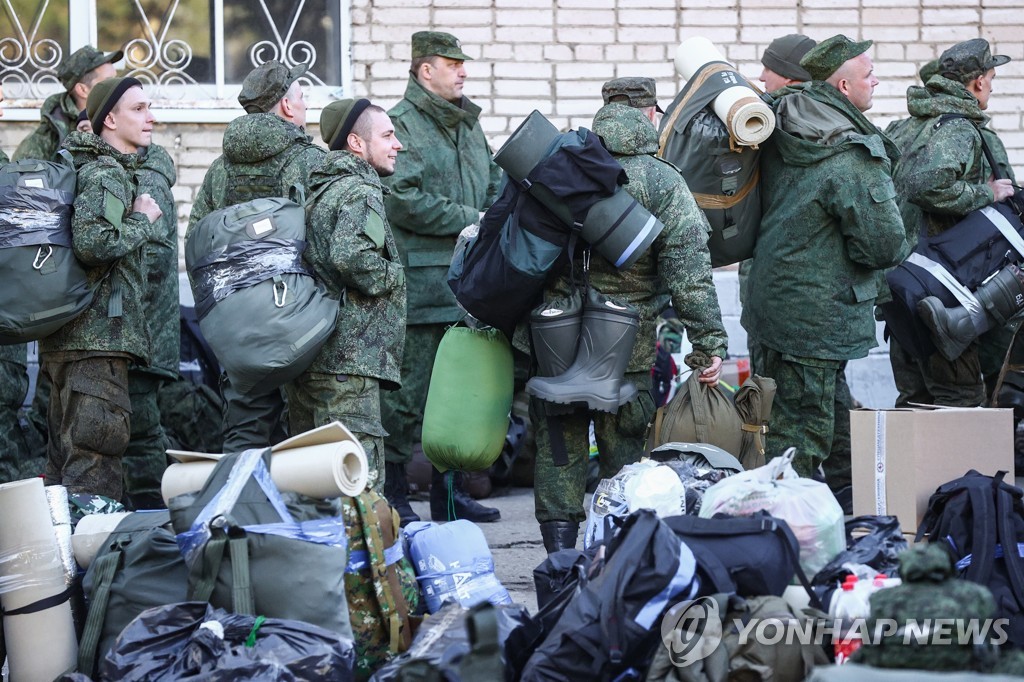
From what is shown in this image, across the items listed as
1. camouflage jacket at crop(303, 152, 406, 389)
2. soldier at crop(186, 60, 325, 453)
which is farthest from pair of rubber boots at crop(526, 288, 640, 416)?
soldier at crop(186, 60, 325, 453)

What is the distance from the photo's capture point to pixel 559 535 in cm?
567

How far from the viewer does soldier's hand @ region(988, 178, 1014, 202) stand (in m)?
7.12

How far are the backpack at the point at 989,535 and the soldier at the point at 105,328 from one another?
356 cm

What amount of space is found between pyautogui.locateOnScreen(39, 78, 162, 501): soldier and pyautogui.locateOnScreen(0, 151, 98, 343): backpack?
68 millimetres

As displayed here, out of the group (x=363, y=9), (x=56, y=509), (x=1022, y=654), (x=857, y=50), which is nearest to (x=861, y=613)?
(x=1022, y=654)

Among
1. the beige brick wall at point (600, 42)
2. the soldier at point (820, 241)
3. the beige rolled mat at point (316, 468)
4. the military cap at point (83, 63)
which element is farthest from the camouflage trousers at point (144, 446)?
the soldier at point (820, 241)

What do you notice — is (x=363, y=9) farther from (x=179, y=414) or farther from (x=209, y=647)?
(x=209, y=647)

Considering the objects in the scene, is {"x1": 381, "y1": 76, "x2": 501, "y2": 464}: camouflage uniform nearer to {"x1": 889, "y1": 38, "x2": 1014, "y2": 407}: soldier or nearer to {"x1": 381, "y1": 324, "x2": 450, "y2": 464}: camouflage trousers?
{"x1": 381, "y1": 324, "x2": 450, "y2": 464}: camouflage trousers

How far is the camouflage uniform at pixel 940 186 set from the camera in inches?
278

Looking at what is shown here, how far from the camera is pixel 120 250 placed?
19.7ft

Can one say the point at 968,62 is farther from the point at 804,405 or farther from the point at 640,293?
the point at 640,293

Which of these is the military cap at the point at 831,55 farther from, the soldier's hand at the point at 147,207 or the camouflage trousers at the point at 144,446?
the camouflage trousers at the point at 144,446

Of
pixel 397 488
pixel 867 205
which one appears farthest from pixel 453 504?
pixel 867 205

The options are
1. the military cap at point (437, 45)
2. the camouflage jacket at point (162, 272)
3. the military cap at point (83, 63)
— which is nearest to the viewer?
the camouflage jacket at point (162, 272)
